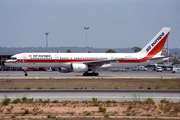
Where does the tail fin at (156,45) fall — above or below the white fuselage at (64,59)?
above

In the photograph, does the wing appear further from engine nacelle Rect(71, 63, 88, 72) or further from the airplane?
engine nacelle Rect(71, 63, 88, 72)

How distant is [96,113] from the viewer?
1537 centimetres

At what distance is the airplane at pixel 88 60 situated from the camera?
4556cm

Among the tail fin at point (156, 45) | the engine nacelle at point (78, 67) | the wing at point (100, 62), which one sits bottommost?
the engine nacelle at point (78, 67)

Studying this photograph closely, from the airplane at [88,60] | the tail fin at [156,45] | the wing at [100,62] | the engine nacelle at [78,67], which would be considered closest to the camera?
the engine nacelle at [78,67]

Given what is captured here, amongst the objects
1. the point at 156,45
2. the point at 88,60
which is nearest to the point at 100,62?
the point at 88,60

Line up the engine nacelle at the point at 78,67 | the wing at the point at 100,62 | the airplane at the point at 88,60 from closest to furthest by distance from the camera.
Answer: the engine nacelle at the point at 78,67 → the airplane at the point at 88,60 → the wing at the point at 100,62

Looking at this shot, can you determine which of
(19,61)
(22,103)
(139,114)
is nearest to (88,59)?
(19,61)

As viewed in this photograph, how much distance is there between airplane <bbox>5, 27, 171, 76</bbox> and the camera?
45562 millimetres

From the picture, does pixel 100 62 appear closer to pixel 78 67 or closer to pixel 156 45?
pixel 78 67

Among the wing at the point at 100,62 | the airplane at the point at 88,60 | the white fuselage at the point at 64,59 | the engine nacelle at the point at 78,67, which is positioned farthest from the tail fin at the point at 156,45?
the engine nacelle at the point at 78,67

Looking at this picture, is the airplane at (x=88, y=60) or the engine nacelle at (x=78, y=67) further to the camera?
the airplane at (x=88, y=60)

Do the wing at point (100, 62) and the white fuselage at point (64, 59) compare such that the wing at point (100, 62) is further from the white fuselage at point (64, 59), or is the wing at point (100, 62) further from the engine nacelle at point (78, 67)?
the engine nacelle at point (78, 67)

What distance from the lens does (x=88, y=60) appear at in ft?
156
